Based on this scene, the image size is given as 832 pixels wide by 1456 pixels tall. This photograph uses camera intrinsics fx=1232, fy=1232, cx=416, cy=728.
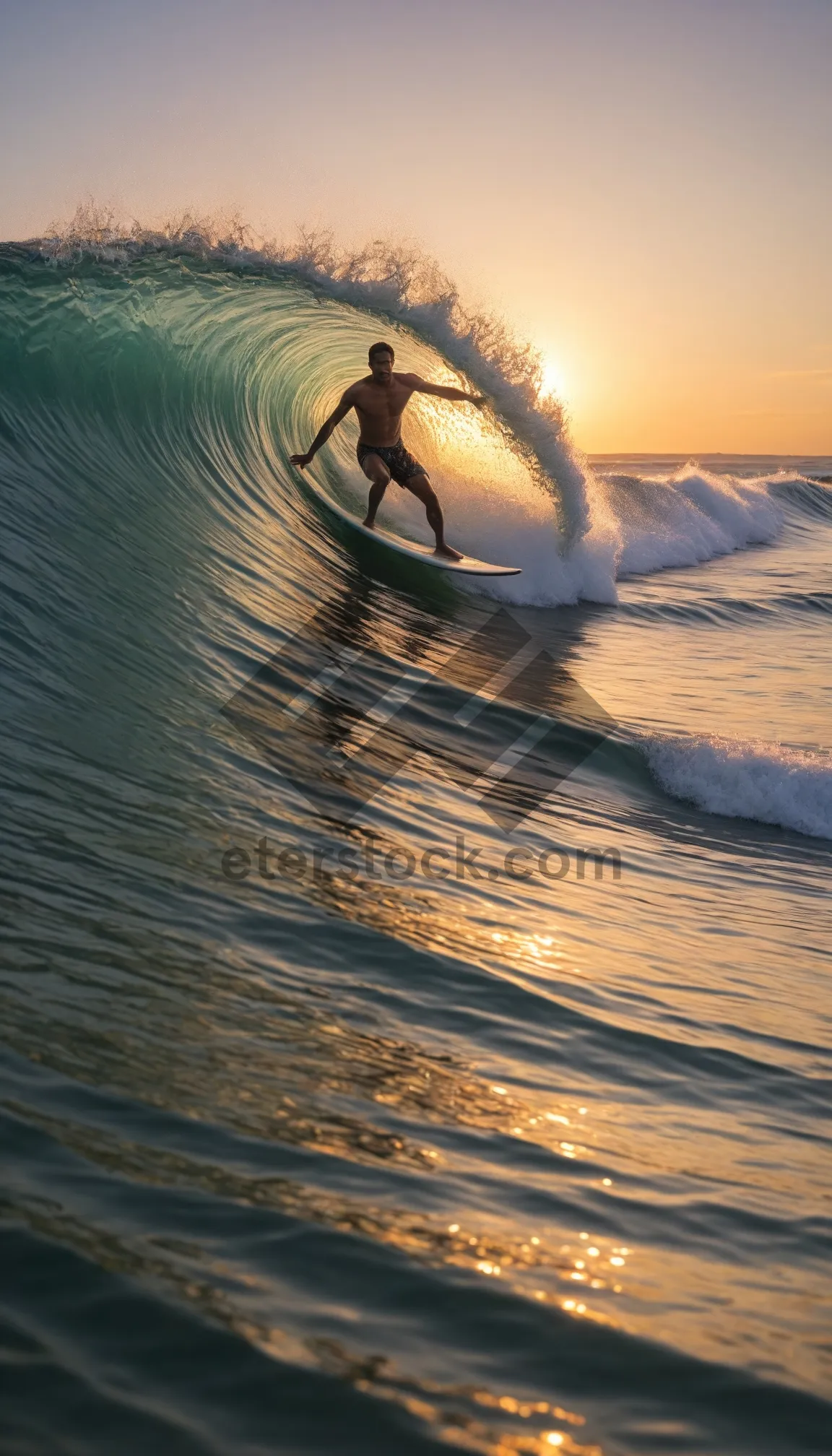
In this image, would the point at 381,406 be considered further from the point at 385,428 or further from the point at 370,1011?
the point at 370,1011

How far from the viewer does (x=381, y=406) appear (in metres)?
9.91

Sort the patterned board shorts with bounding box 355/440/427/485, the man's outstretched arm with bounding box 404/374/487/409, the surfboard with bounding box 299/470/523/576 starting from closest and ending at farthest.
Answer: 1. the man's outstretched arm with bounding box 404/374/487/409
2. the patterned board shorts with bounding box 355/440/427/485
3. the surfboard with bounding box 299/470/523/576

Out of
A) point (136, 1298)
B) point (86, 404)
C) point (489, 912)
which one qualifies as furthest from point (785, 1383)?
point (86, 404)

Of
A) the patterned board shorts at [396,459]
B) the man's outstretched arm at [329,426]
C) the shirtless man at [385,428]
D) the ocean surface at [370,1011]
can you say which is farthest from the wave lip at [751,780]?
the patterned board shorts at [396,459]

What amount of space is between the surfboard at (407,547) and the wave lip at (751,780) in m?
3.72

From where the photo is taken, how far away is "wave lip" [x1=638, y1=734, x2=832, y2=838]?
6.54 m

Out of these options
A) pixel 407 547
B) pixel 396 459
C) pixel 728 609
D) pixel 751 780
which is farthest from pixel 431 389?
pixel 728 609

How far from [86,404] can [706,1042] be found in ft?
25.9

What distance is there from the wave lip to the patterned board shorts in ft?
13.8

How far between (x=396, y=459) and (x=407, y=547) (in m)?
0.80

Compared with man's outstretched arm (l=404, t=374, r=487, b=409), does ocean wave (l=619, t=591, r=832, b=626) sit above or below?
below

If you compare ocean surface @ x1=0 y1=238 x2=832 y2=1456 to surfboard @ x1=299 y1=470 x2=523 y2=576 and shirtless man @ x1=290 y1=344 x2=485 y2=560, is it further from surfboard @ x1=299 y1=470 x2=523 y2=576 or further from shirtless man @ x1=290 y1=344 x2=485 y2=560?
shirtless man @ x1=290 y1=344 x2=485 y2=560

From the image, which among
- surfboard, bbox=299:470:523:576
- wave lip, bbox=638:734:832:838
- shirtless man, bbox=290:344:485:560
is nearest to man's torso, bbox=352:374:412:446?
shirtless man, bbox=290:344:485:560

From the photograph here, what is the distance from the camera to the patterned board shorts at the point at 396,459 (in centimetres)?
1021
